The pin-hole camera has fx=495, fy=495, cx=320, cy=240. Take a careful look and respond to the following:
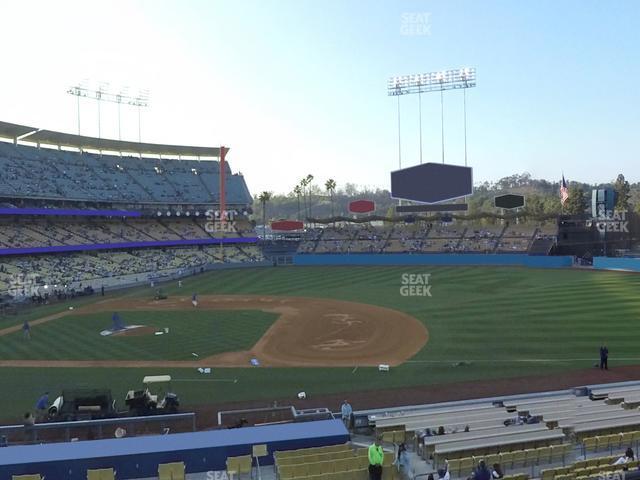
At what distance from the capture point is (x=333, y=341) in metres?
27.4

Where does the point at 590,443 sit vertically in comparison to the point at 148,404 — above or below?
above

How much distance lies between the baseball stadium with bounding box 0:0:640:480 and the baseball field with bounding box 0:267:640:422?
0.56 feet

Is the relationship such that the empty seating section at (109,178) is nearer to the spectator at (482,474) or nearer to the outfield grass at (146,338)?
the outfield grass at (146,338)

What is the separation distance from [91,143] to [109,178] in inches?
282

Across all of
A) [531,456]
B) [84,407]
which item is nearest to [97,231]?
[84,407]

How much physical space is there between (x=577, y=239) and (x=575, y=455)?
5705 cm

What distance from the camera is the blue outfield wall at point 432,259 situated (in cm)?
6012

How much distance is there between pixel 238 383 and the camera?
20688 mm

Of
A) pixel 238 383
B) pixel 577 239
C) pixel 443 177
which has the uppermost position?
pixel 443 177

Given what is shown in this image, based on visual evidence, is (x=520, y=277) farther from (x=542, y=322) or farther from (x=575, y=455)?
(x=575, y=455)

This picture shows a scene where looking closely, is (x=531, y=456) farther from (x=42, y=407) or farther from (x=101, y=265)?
(x=101, y=265)

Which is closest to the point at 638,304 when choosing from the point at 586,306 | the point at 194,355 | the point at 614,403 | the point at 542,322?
the point at 586,306

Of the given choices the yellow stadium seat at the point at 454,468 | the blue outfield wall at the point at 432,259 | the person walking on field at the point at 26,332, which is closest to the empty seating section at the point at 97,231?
the blue outfield wall at the point at 432,259

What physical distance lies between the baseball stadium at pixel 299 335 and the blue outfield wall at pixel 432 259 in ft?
0.99
